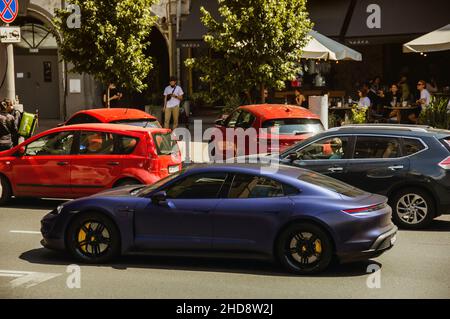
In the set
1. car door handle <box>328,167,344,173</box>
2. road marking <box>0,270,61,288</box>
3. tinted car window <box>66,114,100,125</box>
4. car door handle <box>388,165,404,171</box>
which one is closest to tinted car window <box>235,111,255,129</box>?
tinted car window <box>66,114,100,125</box>

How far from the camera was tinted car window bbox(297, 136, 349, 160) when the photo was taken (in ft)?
39.9

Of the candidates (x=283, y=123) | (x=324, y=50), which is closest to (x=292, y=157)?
(x=283, y=123)

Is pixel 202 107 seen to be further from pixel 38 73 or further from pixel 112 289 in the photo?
pixel 112 289

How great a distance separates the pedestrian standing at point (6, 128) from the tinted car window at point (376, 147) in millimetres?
8474

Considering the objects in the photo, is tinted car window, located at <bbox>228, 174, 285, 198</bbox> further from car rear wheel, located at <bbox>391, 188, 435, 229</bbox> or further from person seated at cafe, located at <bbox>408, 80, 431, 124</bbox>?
person seated at cafe, located at <bbox>408, 80, 431, 124</bbox>

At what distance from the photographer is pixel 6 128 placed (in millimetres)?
16969

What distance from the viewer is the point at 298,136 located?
14.9 metres

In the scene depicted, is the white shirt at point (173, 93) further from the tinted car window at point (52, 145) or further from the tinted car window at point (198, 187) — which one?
the tinted car window at point (198, 187)

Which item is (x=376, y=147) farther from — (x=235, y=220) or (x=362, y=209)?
(x=235, y=220)

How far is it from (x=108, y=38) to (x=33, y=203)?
728 cm

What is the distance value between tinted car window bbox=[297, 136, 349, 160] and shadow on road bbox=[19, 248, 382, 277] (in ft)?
10.2

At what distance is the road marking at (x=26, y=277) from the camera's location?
27.1ft

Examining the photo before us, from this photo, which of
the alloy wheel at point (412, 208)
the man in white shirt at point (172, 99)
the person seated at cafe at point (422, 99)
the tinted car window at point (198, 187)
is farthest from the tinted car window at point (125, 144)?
the man in white shirt at point (172, 99)
